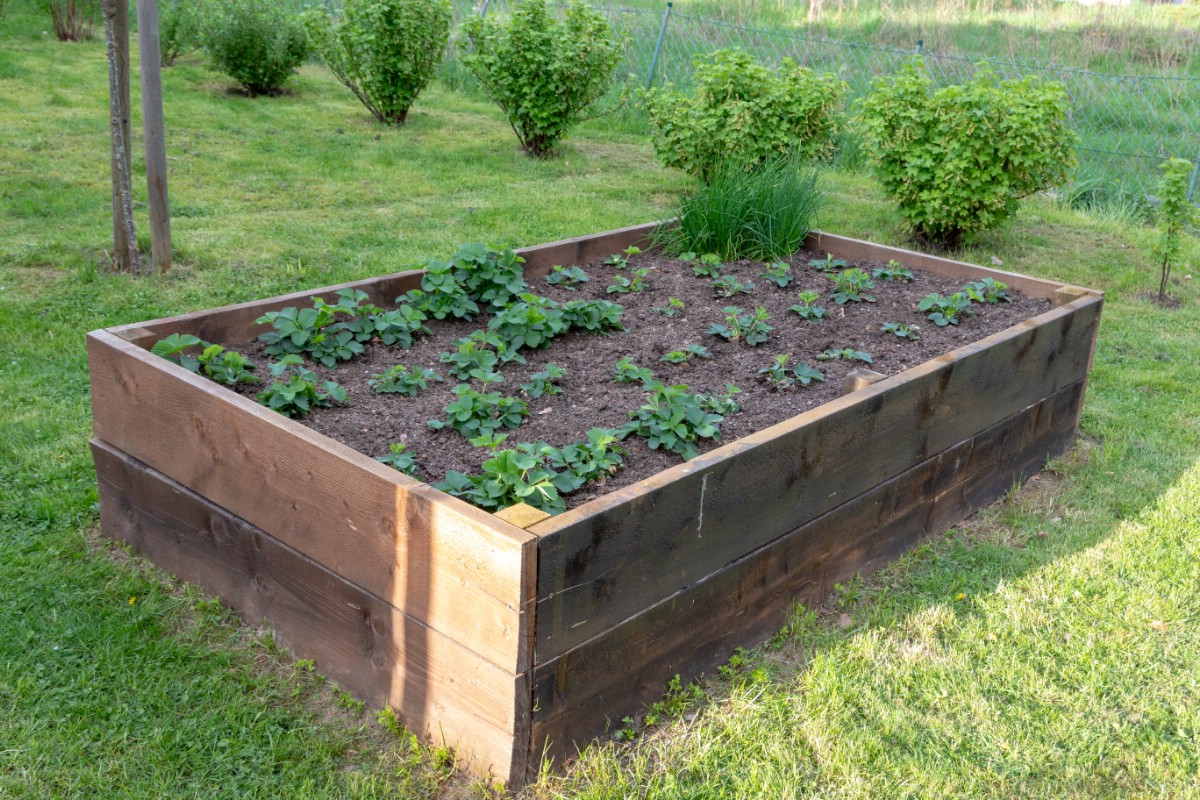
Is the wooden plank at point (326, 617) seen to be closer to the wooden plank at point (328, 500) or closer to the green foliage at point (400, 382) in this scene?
the wooden plank at point (328, 500)

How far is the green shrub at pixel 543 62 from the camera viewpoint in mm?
8469

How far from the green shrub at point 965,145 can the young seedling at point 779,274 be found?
230 centimetres

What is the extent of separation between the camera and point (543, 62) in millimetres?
8469

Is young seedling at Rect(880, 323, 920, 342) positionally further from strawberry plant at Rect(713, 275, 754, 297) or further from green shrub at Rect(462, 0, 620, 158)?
green shrub at Rect(462, 0, 620, 158)

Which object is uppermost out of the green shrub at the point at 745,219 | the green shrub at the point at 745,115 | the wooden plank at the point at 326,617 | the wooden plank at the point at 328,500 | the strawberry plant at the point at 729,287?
the green shrub at the point at 745,115

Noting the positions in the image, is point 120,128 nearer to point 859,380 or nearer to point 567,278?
point 567,278

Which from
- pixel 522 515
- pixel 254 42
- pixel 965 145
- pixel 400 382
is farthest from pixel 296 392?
pixel 254 42

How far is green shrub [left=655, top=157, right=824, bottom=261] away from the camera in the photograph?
5.00 metres

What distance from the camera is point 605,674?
2.49 meters

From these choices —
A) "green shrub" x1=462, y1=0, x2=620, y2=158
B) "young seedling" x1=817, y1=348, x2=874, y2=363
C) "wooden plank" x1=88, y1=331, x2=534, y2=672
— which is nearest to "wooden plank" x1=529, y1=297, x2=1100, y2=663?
"wooden plank" x1=88, y1=331, x2=534, y2=672

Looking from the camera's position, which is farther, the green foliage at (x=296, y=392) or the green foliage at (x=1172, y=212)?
the green foliage at (x=1172, y=212)

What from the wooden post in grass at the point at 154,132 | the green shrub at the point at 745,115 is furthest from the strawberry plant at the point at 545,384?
the green shrub at the point at 745,115

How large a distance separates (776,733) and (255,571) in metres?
1.45

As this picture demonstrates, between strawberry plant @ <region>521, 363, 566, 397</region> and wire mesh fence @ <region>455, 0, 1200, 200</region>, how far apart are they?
6.48 m
